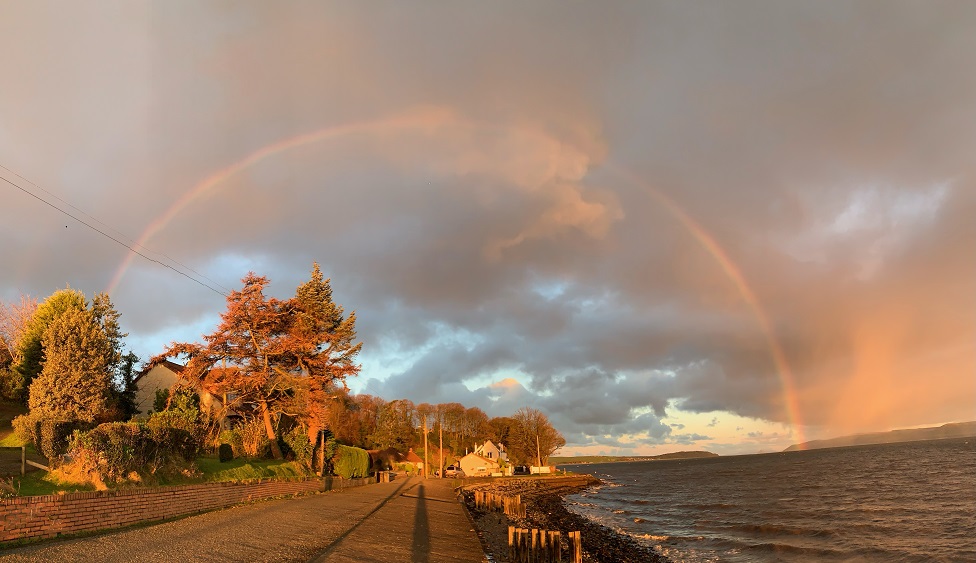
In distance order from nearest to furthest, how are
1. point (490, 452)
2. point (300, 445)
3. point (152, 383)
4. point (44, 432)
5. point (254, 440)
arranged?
point (44, 432) → point (254, 440) → point (300, 445) → point (152, 383) → point (490, 452)

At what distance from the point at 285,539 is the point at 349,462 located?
104 feet

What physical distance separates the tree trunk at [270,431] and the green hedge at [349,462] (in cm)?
799

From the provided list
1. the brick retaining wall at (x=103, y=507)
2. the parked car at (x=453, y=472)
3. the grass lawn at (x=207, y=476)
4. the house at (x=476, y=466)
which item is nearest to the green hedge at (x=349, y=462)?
the grass lawn at (x=207, y=476)

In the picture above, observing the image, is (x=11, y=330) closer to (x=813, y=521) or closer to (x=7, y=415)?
(x=7, y=415)

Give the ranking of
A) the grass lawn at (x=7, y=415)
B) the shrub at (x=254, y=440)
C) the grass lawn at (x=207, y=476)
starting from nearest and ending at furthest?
the grass lawn at (x=207, y=476), the grass lawn at (x=7, y=415), the shrub at (x=254, y=440)

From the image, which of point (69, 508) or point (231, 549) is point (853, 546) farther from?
point (69, 508)

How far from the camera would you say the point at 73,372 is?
31984mm

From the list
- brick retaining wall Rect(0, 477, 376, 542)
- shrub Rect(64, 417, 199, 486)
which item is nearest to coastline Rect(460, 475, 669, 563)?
brick retaining wall Rect(0, 477, 376, 542)

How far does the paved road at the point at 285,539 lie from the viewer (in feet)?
42.6

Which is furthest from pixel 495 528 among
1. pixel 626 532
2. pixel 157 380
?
pixel 157 380

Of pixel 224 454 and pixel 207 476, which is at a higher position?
pixel 224 454

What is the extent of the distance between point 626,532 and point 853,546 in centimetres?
1322

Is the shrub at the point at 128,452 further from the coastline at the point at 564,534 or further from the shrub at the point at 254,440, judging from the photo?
the shrub at the point at 254,440

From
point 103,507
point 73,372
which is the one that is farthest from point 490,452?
point 103,507
